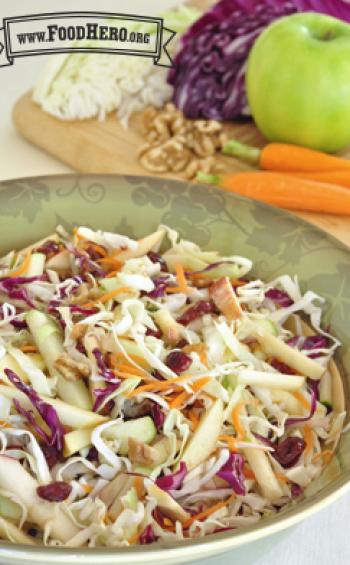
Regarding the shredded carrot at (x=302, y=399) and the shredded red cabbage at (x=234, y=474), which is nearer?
the shredded red cabbage at (x=234, y=474)

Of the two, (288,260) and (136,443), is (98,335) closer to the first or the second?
(136,443)

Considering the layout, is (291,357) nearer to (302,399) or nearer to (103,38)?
(302,399)

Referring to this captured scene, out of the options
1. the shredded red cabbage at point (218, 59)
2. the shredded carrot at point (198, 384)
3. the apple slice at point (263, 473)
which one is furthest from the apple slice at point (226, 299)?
the shredded red cabbage at point (218, 59)

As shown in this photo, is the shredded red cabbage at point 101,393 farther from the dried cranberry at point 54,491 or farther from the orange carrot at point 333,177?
the orange carrot at point 333,177

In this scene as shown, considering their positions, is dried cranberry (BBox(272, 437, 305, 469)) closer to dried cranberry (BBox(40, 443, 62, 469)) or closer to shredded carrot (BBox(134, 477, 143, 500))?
shredded carrot (BBox(134, 477, 143, 500))

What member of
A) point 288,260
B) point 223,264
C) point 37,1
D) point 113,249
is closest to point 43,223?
point 113,249

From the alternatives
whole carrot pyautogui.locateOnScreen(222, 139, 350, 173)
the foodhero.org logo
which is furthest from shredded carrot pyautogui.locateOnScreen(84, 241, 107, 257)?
the foodhero.org logo
